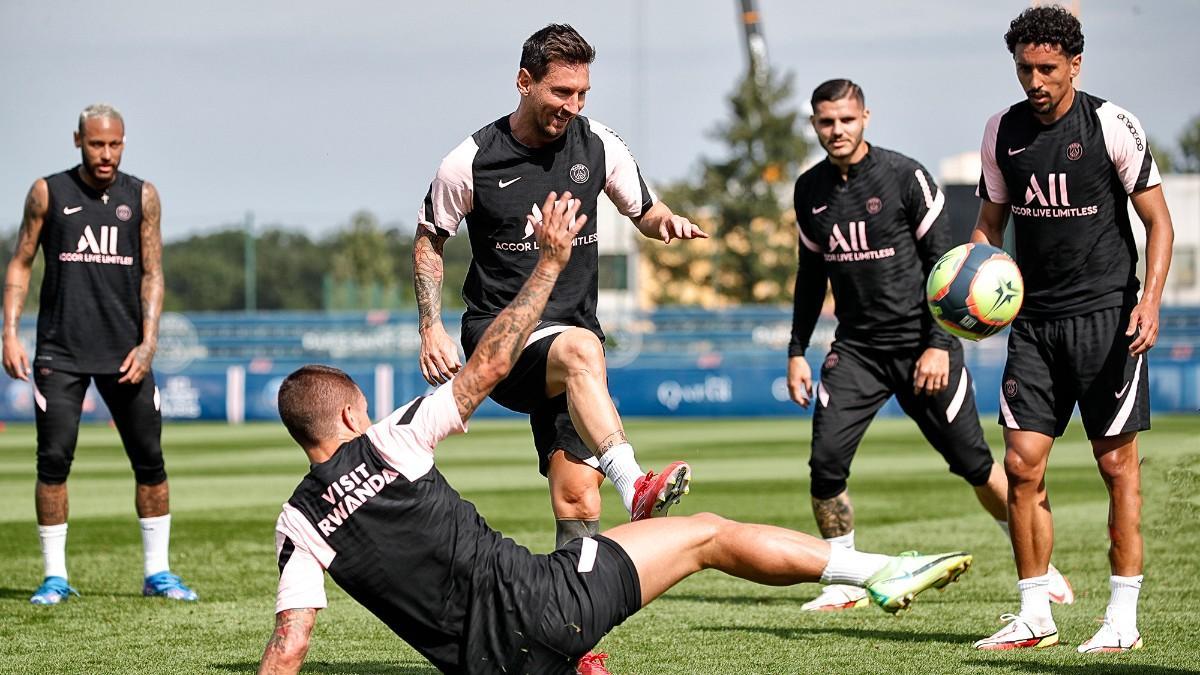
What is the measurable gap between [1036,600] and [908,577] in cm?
197

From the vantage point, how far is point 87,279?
8.73m

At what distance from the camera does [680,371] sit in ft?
97.6

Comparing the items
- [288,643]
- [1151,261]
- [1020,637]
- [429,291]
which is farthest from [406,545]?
[1151,261]

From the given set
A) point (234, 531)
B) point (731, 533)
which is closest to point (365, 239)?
point (234, 531)

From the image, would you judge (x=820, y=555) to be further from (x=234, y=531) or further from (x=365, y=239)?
(x=365, y=239)

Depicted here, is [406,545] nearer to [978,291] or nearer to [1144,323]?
[978,291]

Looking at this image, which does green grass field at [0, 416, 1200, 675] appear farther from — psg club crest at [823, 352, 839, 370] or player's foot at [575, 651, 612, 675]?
psg club crest at [823, 352, 839, 370]

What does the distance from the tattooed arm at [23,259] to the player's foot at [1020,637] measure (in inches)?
221

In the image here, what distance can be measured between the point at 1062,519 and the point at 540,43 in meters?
7.63

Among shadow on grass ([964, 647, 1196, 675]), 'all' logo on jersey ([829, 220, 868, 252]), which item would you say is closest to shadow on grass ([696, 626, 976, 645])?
shadow on grass ([964, 647, 1196, 675])

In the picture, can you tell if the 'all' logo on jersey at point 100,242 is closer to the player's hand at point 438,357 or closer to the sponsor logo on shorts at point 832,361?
the player's hand at point 438,357

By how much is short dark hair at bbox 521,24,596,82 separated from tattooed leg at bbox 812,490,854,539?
324 cm

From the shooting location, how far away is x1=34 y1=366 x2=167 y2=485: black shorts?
28.3 ft

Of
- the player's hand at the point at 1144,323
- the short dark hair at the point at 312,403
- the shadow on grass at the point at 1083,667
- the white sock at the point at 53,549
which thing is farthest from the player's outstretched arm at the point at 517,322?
the white sock at the point at 53,549
